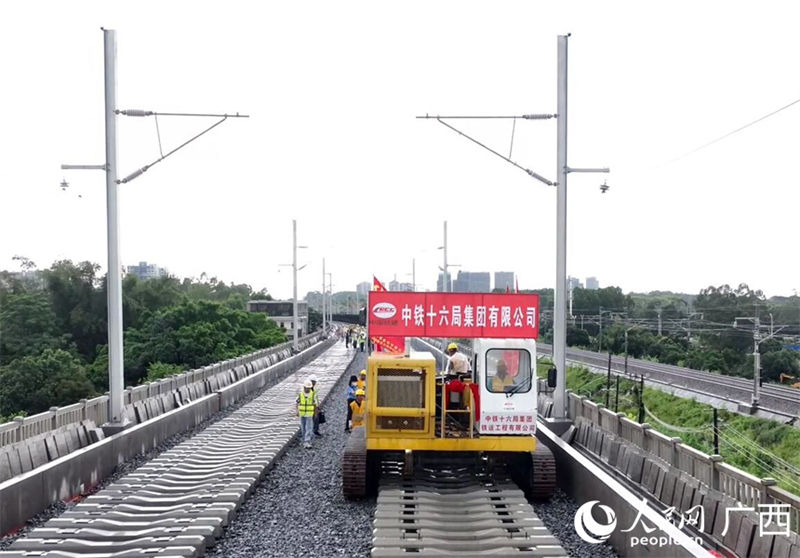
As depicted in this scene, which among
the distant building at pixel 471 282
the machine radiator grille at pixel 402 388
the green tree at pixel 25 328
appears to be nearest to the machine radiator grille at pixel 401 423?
the machine radiator grille at pixel 402 388

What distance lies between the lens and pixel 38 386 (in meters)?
55.8

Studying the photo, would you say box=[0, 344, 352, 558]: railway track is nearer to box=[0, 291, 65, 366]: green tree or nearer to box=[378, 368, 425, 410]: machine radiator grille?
box=[378, 368, 425, 410]: machine radiator grille

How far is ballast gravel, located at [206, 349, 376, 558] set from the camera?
950 cm

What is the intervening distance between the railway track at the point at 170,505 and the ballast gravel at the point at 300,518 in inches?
9.8

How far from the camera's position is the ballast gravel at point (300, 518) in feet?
31.2

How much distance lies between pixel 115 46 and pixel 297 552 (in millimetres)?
10690

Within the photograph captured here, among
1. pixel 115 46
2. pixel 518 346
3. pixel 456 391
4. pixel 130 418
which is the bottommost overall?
pixel 130 418

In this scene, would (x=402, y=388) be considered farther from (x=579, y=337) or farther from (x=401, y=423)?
(x=579, y=337)

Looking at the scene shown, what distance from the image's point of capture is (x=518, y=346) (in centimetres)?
1188

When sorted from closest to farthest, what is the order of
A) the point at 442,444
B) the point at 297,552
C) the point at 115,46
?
the point at 297,552
the point at 442,444
the point at 115,46

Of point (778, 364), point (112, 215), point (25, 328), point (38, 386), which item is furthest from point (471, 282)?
point (112, 215)

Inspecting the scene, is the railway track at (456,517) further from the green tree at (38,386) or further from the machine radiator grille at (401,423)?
the green tree at (38,386)

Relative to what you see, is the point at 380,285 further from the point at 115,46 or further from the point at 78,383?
the point at 78,383

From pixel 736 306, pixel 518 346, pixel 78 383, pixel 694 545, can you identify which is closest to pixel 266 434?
pixel 518 346
